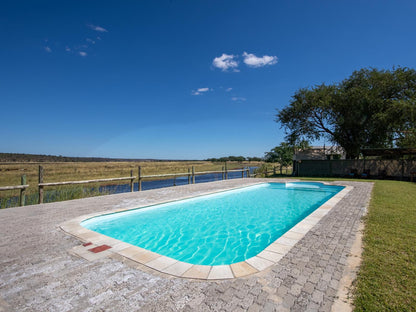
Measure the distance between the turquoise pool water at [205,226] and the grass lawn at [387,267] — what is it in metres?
1.92

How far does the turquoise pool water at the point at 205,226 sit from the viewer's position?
13.3ft

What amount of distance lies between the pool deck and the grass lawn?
0.21m

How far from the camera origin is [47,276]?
2312 millimetres

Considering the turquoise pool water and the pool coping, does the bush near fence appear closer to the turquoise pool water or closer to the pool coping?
the turquoise pool water

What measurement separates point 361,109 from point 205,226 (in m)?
19.2

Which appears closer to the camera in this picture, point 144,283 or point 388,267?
point 144,283

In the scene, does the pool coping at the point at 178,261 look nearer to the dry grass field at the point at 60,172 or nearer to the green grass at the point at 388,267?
the green grass at the point at 388,267

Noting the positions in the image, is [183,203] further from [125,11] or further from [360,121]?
[360,121]

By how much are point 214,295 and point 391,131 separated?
22.7 m

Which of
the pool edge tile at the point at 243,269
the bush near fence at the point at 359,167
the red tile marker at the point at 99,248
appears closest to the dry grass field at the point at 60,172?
the red tile marker at the point at 99,248

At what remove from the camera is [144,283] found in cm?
217

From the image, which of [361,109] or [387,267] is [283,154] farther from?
[387,267]

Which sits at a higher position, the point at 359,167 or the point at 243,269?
the point at 359,167

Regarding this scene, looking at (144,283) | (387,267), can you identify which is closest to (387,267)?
(387,267)
